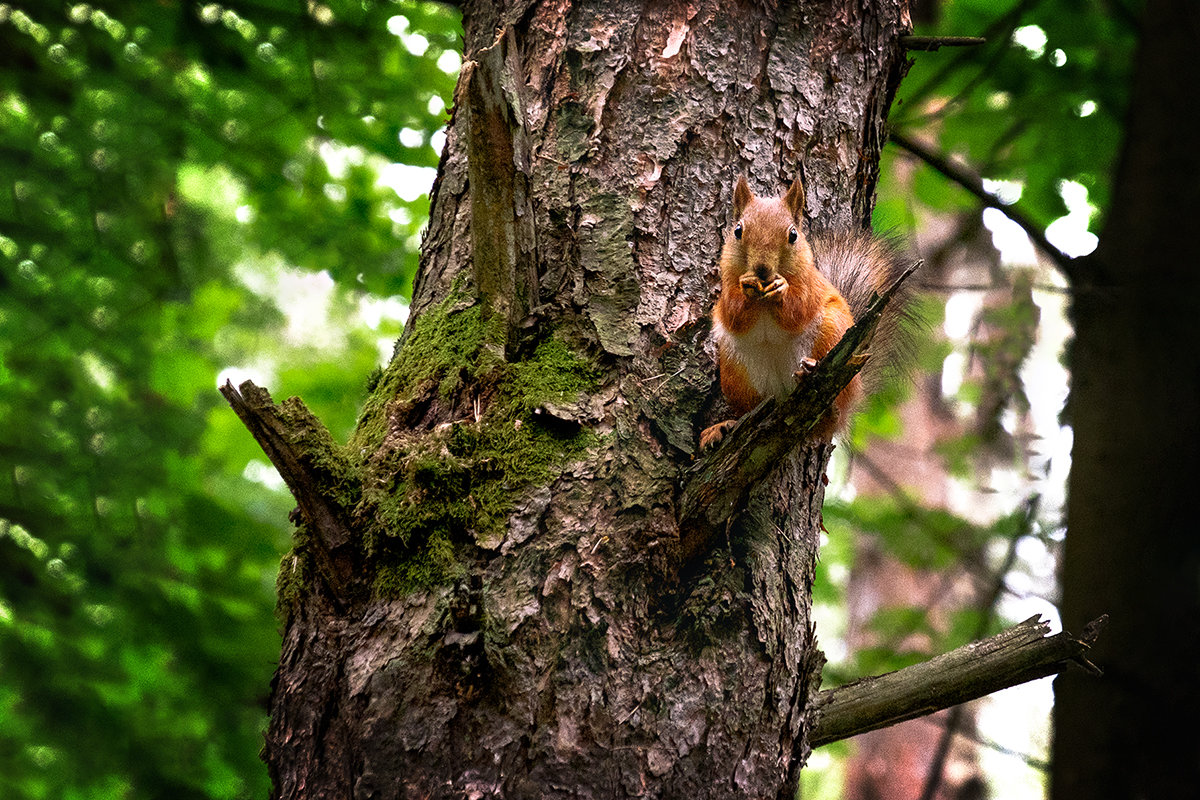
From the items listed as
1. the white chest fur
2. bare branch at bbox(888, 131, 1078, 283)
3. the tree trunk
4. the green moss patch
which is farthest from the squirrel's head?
the tree trunk

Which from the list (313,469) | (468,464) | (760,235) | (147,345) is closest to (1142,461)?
(760,235)

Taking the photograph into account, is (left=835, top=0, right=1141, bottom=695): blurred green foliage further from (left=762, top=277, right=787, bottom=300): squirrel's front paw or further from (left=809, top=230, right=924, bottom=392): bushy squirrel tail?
(left=762, top=277, right=787, bottom=300): squirrel's front paw

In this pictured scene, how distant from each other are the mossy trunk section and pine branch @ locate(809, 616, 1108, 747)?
0.12 meters

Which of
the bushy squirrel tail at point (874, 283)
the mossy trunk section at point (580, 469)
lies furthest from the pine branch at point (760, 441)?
the bushy squirrel tail at point (874, 283)

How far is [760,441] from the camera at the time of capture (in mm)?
1418

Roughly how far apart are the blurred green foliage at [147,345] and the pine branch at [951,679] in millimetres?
1926

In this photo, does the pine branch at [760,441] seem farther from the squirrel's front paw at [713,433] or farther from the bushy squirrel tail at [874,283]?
the bushy squirrel tail at [874,283]

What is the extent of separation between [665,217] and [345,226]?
253 centimetres

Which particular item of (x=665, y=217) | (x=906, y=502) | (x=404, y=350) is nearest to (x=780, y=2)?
(x=665, y=217)

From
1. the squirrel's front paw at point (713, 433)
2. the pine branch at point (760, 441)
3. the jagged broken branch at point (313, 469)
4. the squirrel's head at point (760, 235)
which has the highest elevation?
the squirrel's head at point (760, 235)

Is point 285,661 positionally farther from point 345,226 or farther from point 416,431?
point 345,226

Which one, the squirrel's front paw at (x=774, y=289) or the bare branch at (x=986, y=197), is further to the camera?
the bare branch at (x=986, y=197)

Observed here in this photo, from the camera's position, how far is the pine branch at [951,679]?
5.18 feet

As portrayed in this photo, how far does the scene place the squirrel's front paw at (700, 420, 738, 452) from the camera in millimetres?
1720
